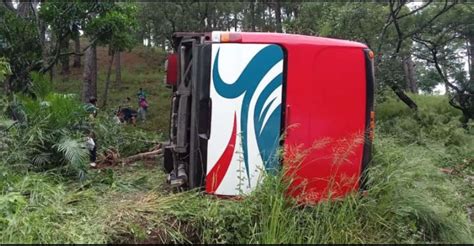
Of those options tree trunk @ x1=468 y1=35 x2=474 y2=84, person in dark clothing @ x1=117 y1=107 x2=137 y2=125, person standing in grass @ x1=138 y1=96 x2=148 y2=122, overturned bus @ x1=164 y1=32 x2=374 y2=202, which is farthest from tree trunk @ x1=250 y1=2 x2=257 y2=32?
overturned bus @ x1=164 y1=32 x2=374 y2=202

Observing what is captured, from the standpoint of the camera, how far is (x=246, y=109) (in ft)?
15.5

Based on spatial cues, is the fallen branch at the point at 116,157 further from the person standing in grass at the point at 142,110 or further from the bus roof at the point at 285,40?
the person standing in grass at the point at 142,110

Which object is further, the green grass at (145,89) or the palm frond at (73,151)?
the green grass at (145,89)

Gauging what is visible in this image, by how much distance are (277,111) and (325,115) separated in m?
0.45

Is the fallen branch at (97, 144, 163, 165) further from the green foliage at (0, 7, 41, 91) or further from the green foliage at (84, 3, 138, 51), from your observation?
the green foliage at (84, 3, 138, 51)

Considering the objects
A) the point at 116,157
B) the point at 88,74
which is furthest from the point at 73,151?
the point at 88,74

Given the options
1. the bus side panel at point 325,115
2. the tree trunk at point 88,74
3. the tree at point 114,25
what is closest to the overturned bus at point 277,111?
the bus side panel at point 325,115

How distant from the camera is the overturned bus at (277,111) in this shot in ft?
15.5

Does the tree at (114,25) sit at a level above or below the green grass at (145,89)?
above

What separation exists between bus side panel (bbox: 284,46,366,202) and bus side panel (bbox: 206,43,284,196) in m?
0.14

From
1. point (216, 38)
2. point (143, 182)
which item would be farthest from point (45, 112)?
point (216, 38)

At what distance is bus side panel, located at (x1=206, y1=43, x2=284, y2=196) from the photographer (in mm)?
4715

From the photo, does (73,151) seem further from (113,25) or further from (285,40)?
(113,25)

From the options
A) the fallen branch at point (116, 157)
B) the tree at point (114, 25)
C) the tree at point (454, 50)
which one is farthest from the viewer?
the tree at point (454, 50)
